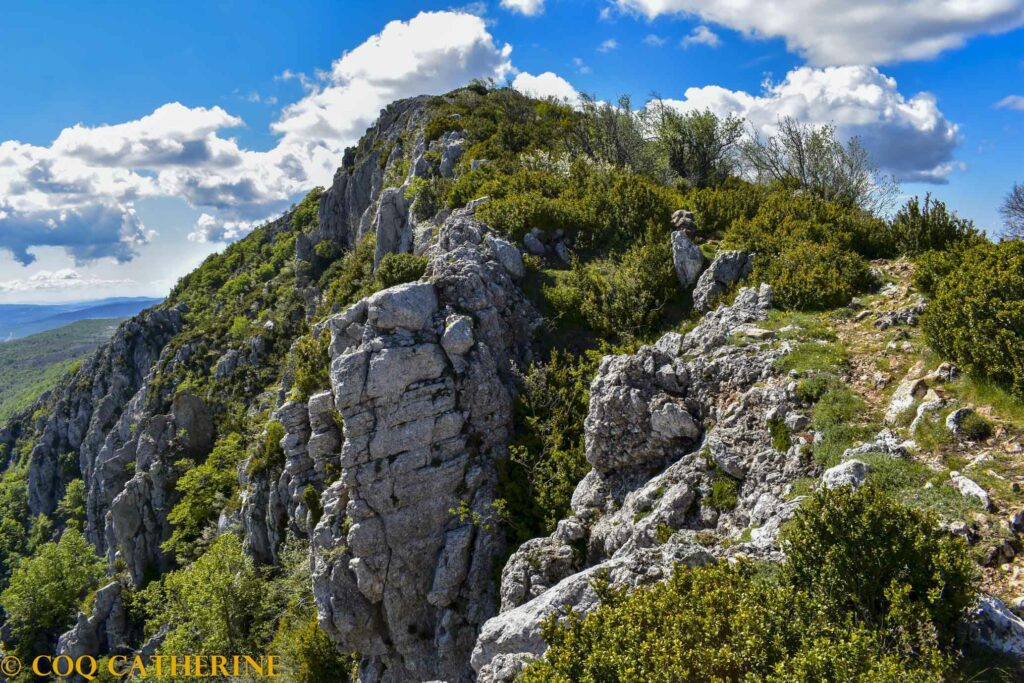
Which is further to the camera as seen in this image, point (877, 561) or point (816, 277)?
point (816, 277)

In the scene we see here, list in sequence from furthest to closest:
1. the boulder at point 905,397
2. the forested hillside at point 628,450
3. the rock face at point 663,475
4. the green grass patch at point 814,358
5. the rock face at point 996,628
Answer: the green grass patch at point 814,358
the boulder at point 905,397
the rock face at point 663,475
the forested hillside at point 628,450
the rock face at point 996,628

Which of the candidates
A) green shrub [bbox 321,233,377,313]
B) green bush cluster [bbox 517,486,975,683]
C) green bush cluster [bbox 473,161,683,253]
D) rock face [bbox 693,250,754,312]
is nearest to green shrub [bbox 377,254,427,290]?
green bush cluster [bbox 473,161,683,253]

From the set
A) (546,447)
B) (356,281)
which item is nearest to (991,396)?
(546,447)

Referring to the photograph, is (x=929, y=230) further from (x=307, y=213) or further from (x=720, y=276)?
(x=307, y=213)

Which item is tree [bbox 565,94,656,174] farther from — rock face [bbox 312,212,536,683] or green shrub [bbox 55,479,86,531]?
green shrub [bbox 55,479,86,531]

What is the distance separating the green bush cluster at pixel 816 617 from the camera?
6418 mm

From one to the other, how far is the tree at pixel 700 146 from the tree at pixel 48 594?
2367 inches

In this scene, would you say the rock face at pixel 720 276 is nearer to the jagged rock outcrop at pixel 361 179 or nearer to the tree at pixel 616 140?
the tree at pixel 616 140

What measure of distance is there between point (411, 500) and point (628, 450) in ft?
26.7

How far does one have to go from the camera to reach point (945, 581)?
270 inches

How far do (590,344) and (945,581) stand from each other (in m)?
15.7

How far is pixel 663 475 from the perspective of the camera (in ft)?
46.4

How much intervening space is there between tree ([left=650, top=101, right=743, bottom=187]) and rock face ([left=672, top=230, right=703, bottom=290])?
38.7ft

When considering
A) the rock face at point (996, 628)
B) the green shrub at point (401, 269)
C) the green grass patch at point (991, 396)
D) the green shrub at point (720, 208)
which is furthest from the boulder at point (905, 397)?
the green shrub at point (401, 269)
